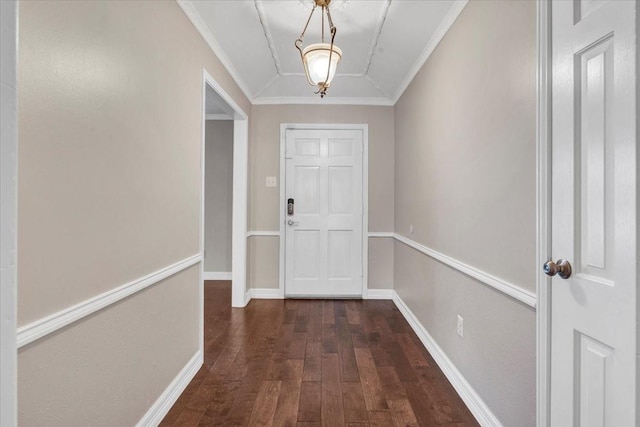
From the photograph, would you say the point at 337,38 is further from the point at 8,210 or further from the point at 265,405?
the point at 8,210

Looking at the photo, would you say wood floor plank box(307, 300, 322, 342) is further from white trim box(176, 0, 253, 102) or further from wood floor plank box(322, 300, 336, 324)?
white trim box(176, 0, 253, 102)

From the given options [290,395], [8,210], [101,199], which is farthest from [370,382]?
[8,210]

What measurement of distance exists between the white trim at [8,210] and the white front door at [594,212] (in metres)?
1.29

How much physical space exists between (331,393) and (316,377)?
20 centimetres

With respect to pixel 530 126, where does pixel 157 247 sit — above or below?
below

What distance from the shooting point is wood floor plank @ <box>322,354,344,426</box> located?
1.77 m

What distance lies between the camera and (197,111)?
2.26 metres

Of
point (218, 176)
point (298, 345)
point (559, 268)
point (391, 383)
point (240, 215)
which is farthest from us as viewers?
point (218, 176)

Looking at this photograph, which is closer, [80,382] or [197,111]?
[80,382]

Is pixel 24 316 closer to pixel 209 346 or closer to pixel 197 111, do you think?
pixel 197 111

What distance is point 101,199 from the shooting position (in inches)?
50.9

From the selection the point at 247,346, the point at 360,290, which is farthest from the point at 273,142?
the point at 247,346

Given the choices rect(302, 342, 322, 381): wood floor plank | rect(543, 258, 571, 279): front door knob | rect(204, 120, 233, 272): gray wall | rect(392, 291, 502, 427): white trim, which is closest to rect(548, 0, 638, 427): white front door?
rect(543, 258, 571, 279): front door knob

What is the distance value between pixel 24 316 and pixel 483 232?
189cm
